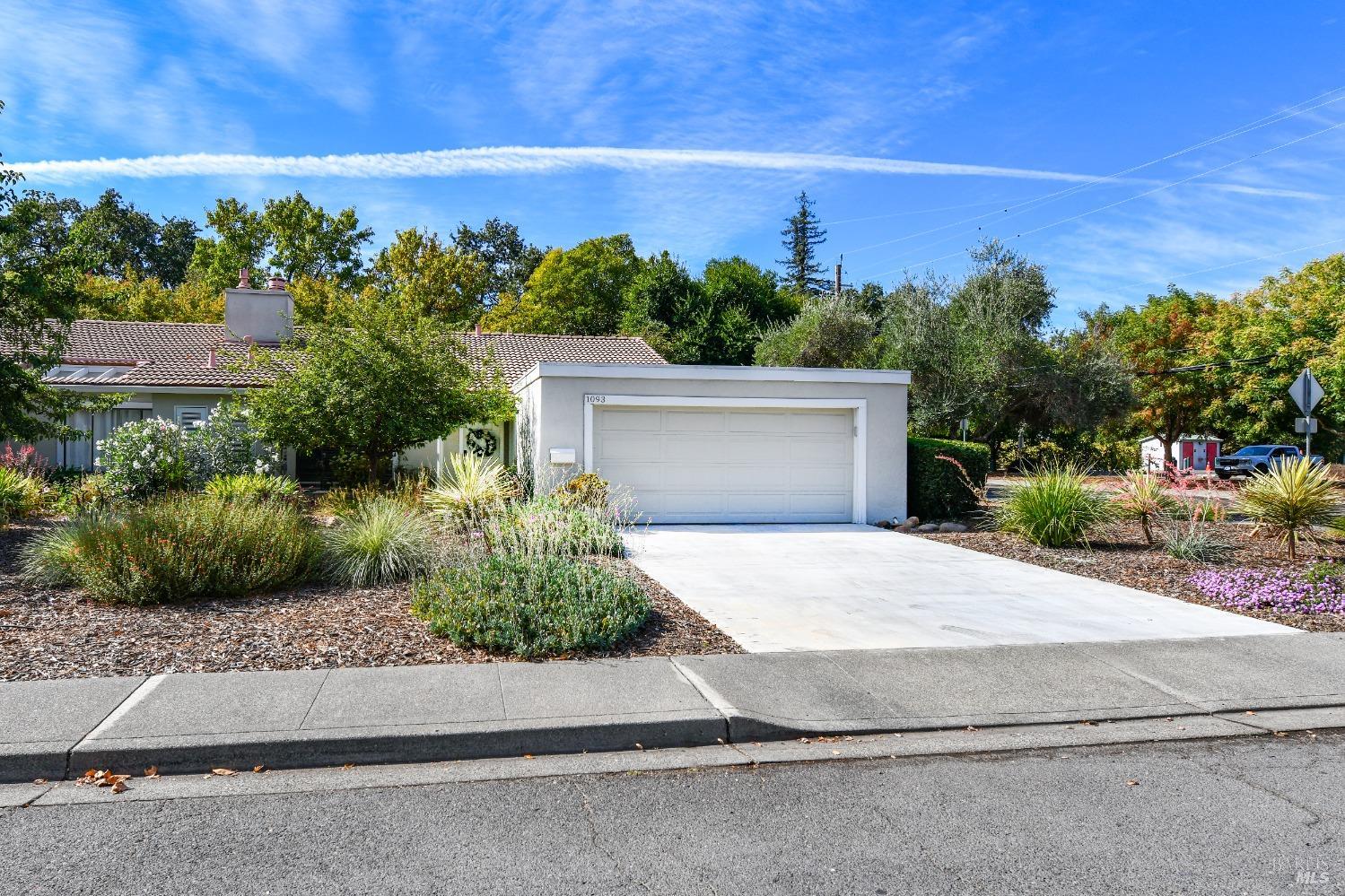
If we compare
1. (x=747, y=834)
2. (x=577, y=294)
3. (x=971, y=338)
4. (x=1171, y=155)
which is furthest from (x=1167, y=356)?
(x=747, y=834)

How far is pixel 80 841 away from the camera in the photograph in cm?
360

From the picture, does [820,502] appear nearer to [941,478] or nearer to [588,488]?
[941,478]

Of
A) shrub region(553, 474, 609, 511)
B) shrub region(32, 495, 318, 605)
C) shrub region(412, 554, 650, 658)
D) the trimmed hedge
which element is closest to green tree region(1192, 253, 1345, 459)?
the trimmed hedge

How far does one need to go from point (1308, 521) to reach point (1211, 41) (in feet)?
28.6

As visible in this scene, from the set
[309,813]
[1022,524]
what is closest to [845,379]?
[1022,524]

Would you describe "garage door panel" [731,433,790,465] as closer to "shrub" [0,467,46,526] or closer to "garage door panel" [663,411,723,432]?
"garage door panel" [663,411,723,432]

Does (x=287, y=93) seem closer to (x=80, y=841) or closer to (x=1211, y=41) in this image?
(x=80, y=841)

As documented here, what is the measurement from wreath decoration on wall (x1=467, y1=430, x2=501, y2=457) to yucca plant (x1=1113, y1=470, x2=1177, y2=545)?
1315 centimetres

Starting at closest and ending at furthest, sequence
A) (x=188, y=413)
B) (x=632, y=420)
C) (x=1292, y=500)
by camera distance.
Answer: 1. (x=1292, y=500)
2. (x=632, y=420)
3. (x=188, y=413)

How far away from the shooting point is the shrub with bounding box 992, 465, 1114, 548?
12211 millimetres

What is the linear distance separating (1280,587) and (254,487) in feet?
43.0

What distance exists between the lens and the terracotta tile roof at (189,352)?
20.3 metres

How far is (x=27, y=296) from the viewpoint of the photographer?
37.7 ft

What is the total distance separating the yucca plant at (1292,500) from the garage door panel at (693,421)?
305 inches
